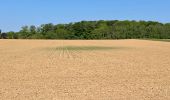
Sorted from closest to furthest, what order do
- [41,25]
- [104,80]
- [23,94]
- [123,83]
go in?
[23,94] < [123,83] < [104,80] < [41,25]

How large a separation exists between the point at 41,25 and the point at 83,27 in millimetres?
28209

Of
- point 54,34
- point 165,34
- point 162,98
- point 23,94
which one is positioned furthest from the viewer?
point 54,34

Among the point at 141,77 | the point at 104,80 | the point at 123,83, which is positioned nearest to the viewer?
the point at 123,83

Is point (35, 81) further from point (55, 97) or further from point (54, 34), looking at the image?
point (54, 34)

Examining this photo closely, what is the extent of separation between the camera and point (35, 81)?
14.6 meters

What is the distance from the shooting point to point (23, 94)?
452 inches

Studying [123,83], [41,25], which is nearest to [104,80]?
[123,83]

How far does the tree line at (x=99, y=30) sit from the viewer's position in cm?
13900

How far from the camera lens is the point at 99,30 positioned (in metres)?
153

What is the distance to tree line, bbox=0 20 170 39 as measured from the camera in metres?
139

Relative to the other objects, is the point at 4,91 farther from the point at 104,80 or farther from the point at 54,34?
the point at 54,34

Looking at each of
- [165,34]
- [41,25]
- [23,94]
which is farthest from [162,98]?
[41,25]

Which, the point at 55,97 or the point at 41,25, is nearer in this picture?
the point at 55,97

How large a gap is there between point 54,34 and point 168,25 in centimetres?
4462
